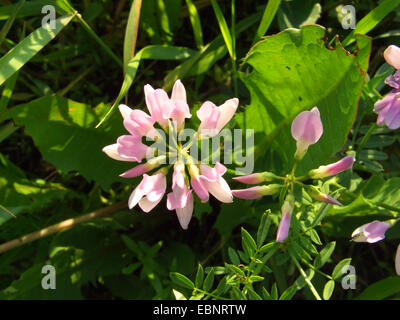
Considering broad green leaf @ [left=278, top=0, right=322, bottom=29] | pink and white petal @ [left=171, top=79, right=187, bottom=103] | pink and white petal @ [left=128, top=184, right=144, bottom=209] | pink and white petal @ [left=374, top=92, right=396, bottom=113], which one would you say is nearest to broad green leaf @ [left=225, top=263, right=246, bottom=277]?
pink and white petal @ [left=128, top=184, right=144, bottom=209]

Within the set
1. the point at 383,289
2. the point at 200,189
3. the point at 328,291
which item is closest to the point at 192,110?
the point at 200,189

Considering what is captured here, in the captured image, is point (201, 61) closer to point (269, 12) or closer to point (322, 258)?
point (269, 12)

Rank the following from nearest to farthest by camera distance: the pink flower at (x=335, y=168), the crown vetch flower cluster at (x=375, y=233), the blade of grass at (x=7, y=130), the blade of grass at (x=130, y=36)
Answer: the pink flower at (x=335, y=168) → the crown vetch flower cluster at (x=375, y=233) → the blade of grass at (x=130, y=36) → the blade of grass at (x=7, y=130)

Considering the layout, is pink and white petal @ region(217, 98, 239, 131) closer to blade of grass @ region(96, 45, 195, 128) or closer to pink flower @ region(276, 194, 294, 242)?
pink flower @ region(276, 194, 294, 242)

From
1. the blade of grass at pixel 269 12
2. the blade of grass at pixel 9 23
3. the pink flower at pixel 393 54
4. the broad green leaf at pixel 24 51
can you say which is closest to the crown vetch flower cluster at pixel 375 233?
the pink flower at pixel 393 54

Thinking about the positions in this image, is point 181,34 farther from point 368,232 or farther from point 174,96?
point 368,232

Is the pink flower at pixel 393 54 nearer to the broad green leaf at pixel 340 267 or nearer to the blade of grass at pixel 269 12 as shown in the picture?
the blade of grass at pixel 269 12
